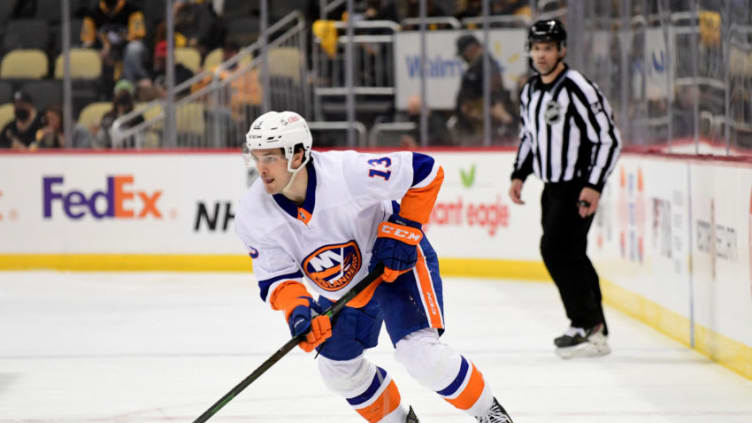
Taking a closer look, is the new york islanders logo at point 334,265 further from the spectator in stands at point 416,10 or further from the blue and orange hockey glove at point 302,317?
the spectator in stands at point 416,10

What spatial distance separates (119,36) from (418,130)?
2.64 meters

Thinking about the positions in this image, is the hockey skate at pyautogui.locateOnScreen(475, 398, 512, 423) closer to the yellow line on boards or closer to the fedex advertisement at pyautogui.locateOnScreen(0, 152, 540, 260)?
the yellow line on boards

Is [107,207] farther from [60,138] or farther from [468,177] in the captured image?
[468,177]

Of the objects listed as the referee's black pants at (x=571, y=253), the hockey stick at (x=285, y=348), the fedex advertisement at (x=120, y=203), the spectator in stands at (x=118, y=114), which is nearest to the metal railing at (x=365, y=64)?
the fedex advertisement at (x=120, y=203)

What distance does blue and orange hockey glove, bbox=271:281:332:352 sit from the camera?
10.1ft

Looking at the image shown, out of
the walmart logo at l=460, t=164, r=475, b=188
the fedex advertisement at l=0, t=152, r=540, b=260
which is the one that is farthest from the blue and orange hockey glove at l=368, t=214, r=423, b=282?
the fedex advertisement at l=0, t=152, r=540, b=260

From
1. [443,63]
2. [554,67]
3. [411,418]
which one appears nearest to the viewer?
[411,418]

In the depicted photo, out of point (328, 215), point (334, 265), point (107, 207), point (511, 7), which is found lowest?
point (107, 207)

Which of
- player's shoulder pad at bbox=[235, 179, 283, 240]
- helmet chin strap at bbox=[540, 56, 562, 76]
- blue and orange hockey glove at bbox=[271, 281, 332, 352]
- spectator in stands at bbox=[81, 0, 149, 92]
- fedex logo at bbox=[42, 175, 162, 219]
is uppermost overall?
spectator in stands at bbox=[81, 0, 149, 92]

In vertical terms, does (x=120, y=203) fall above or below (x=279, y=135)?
below

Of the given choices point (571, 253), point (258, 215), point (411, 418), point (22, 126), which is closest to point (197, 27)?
point (22, 126)

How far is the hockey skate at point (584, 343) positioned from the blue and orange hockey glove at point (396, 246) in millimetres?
2047

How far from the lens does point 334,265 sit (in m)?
3.20

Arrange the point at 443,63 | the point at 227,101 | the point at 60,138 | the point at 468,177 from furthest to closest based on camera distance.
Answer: the point at 227,101, the point at 60,138, the point at 443,63, the point at 468,177
